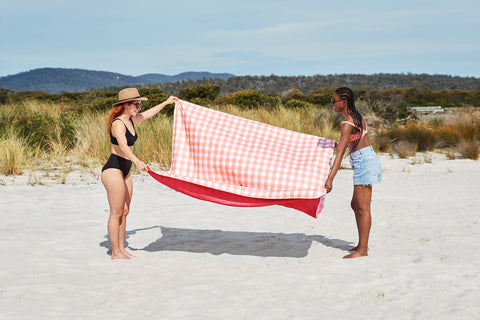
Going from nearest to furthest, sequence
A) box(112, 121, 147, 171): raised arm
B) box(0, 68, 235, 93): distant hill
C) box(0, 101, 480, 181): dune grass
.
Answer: box(112, 121, 147, 171): raised arm
box(0, 101, 480, 181): dune grass
box(0, 68, 235, 93): distant hill

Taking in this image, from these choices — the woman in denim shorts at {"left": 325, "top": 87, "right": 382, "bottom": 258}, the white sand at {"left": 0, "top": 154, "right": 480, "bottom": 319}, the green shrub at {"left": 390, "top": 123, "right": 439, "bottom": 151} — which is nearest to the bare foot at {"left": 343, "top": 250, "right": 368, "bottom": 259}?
the woman in denim shorts at {"left": 325, "top": 87, "right": 382, "bottom": 258}

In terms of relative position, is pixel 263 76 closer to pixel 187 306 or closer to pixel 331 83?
pixel 331 83

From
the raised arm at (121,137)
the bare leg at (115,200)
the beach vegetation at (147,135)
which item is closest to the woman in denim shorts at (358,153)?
the raised arm at (121,137)

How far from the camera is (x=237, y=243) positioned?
5910 mm

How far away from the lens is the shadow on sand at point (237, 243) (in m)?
5.56

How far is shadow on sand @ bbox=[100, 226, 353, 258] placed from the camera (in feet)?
18.2

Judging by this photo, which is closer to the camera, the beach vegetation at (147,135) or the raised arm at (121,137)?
the raised arm at (121,137)

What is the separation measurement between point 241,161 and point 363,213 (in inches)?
53.4

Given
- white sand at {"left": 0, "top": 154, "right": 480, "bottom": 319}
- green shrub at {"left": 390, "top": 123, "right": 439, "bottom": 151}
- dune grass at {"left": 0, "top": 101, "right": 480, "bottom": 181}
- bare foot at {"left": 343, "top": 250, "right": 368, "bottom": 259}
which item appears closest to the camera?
white sand at {"left": 0, "top": 154, "right": 480, "bottom": 319}

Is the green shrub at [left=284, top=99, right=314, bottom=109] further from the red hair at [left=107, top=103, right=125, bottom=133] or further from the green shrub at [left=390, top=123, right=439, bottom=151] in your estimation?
the red hair at [left=107, top=103, right=125, bottom=133]

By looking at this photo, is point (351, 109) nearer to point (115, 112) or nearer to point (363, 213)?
point (363, 213)

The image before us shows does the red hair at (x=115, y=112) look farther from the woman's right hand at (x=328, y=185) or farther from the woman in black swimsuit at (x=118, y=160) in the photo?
the woman's right hand at (x=328, y=185)

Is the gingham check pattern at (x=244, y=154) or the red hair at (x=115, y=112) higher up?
the red hair at (x=115, y=112)

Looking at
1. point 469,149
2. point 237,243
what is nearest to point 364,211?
point 237,243
